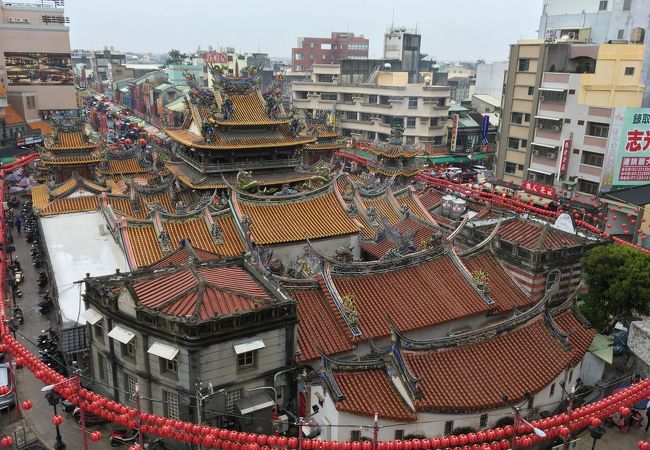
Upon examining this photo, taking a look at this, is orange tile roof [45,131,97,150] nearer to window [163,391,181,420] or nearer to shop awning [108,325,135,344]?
shop awning [108,325,135,344]

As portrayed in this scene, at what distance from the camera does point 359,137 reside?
9419 centimetres

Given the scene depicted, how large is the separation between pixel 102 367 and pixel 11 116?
72.3 metres

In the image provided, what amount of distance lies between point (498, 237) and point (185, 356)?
1932 centimetres

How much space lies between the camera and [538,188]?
60781mm

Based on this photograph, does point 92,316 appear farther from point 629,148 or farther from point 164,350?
point 629,148

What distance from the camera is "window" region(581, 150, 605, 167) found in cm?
5534

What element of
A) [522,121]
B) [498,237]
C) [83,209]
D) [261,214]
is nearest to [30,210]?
[83,209]

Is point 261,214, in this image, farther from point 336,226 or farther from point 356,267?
point 356,267

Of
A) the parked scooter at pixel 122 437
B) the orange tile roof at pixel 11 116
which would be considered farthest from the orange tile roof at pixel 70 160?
the parked scooter at pixel 122 437

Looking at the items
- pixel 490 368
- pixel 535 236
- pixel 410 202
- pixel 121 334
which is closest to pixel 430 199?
pixel 410 202

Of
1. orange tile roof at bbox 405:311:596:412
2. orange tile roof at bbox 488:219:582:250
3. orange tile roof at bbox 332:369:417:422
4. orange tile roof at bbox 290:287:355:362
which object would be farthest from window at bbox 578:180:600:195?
orange tile roof at bbox 332:369:417:422

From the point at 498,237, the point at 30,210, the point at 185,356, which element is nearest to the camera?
the point at 185,356

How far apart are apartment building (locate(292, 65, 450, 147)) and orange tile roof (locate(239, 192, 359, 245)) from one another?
52.2 meters

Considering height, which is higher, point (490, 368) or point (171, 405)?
point (490, 368)
